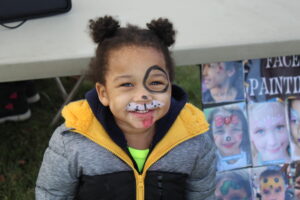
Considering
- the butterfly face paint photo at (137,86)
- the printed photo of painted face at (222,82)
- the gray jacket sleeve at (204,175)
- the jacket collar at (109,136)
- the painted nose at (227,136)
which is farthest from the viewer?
the painted nose at (227,136)

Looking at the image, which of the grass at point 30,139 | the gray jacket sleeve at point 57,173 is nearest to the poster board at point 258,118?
the gray jacket sleeve at point 57,173

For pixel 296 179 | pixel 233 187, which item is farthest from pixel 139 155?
pixel 296 179

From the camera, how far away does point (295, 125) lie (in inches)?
78.8

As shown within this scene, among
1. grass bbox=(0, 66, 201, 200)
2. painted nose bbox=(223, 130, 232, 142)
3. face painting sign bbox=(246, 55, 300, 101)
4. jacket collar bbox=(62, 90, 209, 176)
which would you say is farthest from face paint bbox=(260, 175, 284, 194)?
grass bbox=(0, 66, 201, 200)

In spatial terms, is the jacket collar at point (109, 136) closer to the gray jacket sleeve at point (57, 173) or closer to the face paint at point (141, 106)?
the gray jacket sleeve at point (57, 173)

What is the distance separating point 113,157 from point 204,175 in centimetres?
35

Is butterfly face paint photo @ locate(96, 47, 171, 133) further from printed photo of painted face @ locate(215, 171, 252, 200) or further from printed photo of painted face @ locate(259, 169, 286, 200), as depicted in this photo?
printed photo of painted face @ locate(259, 169, 286, 200)

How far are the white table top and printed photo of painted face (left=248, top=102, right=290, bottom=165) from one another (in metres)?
0.34

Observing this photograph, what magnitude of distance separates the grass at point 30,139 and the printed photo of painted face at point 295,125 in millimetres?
870

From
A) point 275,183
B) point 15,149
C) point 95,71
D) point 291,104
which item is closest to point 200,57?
point 95,71

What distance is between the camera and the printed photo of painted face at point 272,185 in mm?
2016

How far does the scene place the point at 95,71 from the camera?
1.34m

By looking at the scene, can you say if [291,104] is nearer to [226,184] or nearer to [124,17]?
[226,184]

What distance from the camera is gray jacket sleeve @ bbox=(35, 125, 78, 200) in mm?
1390
